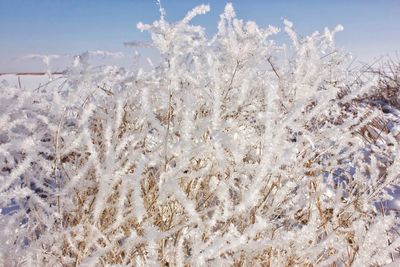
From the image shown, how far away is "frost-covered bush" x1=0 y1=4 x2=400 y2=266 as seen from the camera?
3.71 feet

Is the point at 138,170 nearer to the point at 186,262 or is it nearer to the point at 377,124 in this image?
the point at 186,262

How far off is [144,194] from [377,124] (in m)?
2.76

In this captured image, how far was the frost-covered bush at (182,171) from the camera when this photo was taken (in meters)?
1.13

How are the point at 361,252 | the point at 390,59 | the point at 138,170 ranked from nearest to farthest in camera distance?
the point at 138,170, the point at 361,252, the point at 390,59

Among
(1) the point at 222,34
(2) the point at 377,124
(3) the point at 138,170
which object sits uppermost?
(1) the point at 222,34

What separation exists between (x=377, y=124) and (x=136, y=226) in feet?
9.40

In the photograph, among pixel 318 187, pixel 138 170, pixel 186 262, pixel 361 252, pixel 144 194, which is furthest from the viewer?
pixel 318 187

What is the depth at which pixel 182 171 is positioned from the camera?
1166mm

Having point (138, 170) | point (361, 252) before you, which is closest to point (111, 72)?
point (138, 170)

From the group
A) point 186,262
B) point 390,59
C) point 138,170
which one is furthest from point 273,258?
point 390,59

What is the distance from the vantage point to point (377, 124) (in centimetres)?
385

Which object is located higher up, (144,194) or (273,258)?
(144,194)

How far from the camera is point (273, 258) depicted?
142 centimetres

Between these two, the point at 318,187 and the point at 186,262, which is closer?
the point at 186,262
